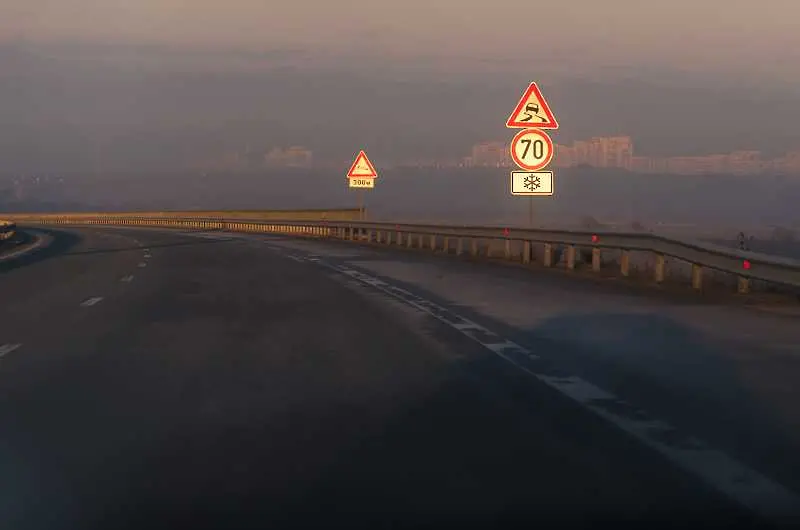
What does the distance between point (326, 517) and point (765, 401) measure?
532 centimetres

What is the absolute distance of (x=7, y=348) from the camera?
1442cm

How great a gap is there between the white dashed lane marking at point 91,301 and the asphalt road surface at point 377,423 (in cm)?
201

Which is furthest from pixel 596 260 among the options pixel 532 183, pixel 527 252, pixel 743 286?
pixel 743 286

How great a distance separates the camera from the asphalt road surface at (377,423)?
695cm

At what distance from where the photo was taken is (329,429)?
9.21m

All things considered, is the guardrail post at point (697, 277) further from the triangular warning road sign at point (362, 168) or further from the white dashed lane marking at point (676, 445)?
the triangular warning road sign at point (362, 168)

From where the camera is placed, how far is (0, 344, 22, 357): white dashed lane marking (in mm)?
13945

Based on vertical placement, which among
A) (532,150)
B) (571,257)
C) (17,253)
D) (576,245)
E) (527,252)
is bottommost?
(17,253)

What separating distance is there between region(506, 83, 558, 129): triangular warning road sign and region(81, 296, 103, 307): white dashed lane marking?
11493mm

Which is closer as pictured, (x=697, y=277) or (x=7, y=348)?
(x=7, y=348)

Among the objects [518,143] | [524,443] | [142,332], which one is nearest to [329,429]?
[524,443]

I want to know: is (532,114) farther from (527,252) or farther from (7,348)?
(7,348)

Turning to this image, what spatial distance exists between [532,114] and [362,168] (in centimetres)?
2465

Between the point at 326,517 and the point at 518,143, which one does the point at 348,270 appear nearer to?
the point at 518,143
